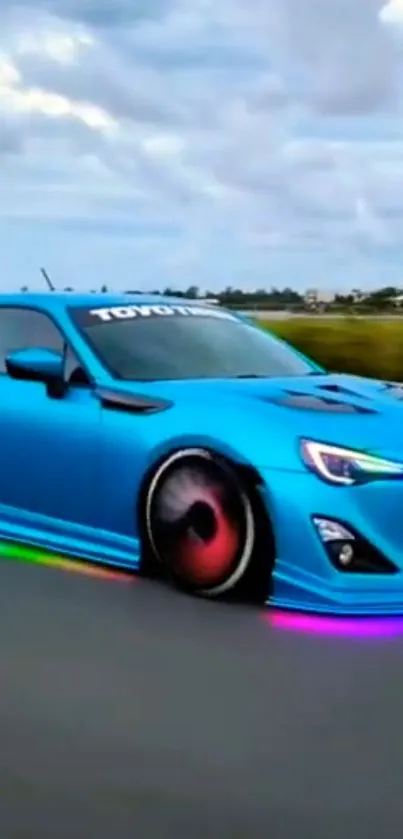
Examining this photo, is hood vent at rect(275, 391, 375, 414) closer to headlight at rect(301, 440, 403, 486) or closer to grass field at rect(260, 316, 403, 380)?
headlight at rect(301, 440, 403, 486)

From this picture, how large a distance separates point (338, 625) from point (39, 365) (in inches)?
76.9

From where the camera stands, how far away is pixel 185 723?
457 centimetres

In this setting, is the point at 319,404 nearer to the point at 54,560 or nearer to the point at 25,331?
the point at 54,560

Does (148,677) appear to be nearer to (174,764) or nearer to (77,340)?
(174,764)

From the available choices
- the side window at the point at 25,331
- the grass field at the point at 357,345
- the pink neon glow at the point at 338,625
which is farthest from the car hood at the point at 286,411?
the grass field at the point at 357,345

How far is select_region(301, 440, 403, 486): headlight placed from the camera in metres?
5.93

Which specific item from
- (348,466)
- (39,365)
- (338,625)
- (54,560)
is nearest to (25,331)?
(39,365)

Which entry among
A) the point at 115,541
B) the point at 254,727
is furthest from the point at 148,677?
the point at 115,541

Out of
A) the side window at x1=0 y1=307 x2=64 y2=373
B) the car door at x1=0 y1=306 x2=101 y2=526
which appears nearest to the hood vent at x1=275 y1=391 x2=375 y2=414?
the car door at x1=0 y1=306 x2=101 y2=526

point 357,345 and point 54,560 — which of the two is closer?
point 54,560

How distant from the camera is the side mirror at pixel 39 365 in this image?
691cm

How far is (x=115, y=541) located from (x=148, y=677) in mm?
1564

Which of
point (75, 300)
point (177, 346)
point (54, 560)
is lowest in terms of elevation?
point (54, 560)

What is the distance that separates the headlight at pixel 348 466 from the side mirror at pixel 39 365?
1.44 metres
